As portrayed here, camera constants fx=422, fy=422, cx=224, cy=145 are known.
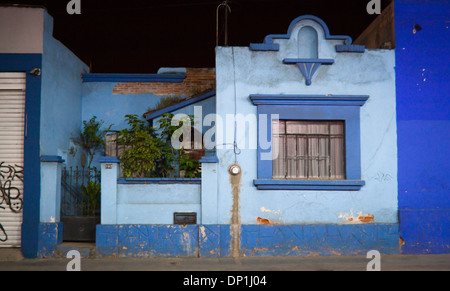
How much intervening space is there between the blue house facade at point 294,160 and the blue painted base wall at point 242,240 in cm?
2

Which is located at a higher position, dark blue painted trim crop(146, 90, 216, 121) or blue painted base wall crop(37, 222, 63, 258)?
dark blue painted trim crop(146, 90, 216, 121)

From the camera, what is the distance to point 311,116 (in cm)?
934

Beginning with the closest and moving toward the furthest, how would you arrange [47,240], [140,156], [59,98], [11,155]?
[47,240] < [140,156] < [11,155] < [59,98]

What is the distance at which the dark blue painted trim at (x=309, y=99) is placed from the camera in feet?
30.3

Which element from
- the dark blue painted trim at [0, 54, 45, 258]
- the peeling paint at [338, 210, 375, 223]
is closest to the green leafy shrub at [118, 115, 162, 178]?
the dark blue painted trim at [0, 54, 45, 258]

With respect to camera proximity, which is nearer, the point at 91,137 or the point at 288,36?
the point at 288,36

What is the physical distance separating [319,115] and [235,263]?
3.68 meters

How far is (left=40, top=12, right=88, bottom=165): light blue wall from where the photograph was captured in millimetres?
9469

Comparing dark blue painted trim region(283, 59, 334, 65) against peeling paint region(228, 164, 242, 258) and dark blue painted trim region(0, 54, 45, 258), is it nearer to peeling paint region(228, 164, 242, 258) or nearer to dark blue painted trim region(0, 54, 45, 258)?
peeling paint region(228, 164, 242, 258)

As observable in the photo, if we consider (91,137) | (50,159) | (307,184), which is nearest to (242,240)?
(307,184)

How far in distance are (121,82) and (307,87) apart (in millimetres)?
5468

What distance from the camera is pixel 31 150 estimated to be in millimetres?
9141

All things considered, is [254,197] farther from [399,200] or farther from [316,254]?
[399,200]

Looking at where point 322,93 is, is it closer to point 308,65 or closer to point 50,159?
point 308,65
